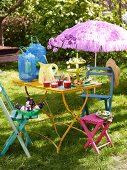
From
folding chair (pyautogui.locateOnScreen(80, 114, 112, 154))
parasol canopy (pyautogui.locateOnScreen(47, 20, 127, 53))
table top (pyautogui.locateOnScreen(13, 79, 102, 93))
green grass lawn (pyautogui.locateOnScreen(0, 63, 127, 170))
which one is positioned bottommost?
green grass lawn (pyautogui.locateOnScreen(0, 63, 127, 170))

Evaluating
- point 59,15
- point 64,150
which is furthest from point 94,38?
point 59,15

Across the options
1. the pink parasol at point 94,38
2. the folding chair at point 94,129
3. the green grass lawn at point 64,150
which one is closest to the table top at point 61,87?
the folding chair at point 94,129

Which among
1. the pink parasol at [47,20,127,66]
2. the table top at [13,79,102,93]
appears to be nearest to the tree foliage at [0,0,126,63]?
the pink parasol at [47,20,127,66]

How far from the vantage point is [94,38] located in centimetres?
621

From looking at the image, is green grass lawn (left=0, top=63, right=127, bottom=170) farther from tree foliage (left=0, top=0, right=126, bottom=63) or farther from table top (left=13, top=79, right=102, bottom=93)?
tree foliage (left=0, top=0, right=126, bottom=63)

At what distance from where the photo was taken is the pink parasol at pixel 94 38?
6.17 meters

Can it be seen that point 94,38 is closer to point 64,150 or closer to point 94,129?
point 94,129

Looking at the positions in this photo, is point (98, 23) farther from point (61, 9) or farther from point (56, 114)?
point (61, 9)

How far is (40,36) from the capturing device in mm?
13484

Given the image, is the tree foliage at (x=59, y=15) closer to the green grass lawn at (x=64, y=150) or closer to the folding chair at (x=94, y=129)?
the green grass lawn at (x=64, y=150)

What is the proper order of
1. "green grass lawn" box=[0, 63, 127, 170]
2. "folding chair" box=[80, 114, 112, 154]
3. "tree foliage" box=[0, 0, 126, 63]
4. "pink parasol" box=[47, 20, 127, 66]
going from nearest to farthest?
1. "green grass lawn" box=[0, 63, 127, 170]
2. "folding chair" box=[80, 114, 112, 154]
3. "pink parasol" box=[47, 20, 127, 66]
4. "tree foliage" box=[0, 0, 126, 63]

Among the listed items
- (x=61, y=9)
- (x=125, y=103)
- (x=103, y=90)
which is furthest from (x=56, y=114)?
(x=61, y=9)

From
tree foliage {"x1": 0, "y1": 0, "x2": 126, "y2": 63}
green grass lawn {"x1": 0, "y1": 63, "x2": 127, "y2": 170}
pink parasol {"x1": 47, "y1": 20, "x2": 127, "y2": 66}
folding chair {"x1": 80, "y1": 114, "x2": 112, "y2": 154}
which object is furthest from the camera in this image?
tree foliage {"x1": 0, "y1": 0, "x2": 126, "y2": 63}

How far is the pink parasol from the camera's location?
20.2 ft
